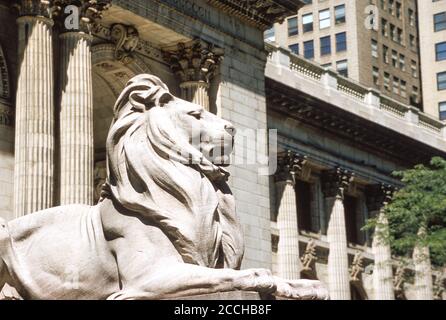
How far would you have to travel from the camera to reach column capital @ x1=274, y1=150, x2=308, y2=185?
177ft

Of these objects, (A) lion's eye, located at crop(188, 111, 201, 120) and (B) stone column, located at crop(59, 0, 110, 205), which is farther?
(B) stone column, located at crop(59, 0, 110, 205)

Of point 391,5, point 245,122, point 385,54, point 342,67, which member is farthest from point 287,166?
point 391,5

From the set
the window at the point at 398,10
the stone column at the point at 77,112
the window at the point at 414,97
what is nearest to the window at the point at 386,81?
the window at the point at 414,97

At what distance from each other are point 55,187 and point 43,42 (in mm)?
4108

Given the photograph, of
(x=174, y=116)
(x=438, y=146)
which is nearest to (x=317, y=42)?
(x=438, y=146)

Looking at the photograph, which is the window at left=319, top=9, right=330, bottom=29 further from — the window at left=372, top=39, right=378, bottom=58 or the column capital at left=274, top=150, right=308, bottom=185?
the column capital at left=274, top=150, right=308, bottom=185

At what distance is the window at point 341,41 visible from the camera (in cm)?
9375

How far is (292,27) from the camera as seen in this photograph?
98.4 m

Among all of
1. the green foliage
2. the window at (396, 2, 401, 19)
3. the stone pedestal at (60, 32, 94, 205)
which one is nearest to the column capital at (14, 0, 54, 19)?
the stone pedestal at (60, 32, 94, 205)

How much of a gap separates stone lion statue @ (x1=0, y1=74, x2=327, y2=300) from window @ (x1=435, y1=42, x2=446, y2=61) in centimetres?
8960

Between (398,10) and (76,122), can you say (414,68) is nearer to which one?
(398,10)

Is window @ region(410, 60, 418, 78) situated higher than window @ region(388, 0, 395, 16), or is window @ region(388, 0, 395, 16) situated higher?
window @ region(388, 0, 395, 16)

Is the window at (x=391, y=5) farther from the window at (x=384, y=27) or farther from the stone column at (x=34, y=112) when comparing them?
the stone column at (x=34, y=112)

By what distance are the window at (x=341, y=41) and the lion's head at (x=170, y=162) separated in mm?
86018
